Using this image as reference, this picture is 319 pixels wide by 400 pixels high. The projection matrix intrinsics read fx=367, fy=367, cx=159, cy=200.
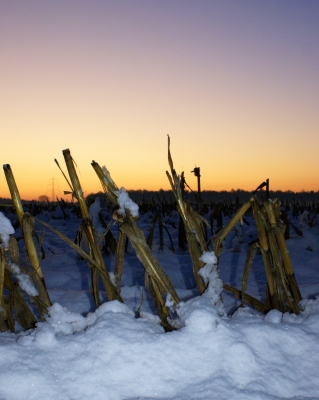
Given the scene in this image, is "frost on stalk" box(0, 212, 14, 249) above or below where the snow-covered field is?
above

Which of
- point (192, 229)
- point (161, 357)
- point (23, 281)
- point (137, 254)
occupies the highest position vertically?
point (192, 229)

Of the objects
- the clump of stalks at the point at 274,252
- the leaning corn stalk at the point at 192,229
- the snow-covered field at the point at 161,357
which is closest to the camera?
the snow-covered field at the point at 161,357

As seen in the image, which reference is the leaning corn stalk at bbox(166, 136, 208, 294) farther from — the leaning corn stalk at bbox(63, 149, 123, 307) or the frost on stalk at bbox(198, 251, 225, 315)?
the leaning corn stalk at bbox(63, 149, 123, 307)

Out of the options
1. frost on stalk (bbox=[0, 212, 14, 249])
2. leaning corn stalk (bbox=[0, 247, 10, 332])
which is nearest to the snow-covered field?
leaning corn stalk (bbox=[0, 247, 10, 332])

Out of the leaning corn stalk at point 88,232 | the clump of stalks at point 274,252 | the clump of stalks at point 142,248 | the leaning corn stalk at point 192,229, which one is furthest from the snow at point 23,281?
the clump of stalks at point 274,252

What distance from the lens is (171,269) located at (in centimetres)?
319

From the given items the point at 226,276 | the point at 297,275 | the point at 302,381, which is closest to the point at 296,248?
the point at 297,275

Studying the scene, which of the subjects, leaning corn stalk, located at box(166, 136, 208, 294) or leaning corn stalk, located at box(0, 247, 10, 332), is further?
leaning corn stalk, located at box(166, 136, 208, 294)

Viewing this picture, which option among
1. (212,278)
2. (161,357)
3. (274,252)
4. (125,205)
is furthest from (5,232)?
(274,252)

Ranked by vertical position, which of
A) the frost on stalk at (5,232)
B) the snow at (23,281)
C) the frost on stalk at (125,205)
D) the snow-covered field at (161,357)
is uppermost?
the frost on stalk at (125,205)

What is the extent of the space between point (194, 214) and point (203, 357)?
0.61 meters

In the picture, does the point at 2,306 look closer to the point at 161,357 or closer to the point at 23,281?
the point at 23,281

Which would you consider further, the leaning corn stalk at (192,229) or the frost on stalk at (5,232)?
the leaning corn stalk at (192,229)

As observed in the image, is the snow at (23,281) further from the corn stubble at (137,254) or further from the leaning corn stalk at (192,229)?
the leaning corn stalk at (192,229)
